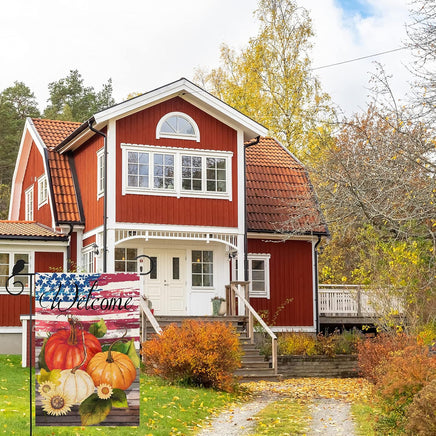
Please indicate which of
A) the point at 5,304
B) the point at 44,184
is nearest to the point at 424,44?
the point at 5,304

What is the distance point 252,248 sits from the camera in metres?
25.0

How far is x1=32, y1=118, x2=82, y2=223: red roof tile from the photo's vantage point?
24.0m

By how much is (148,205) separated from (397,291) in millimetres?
7170

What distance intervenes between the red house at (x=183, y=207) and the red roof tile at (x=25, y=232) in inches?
15.3

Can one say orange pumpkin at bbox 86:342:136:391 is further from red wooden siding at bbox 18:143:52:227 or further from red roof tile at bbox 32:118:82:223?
red wooden siding at bbox 18:143:52:227

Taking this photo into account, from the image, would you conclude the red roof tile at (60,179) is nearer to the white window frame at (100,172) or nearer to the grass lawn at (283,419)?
the white window frame at (100,172)

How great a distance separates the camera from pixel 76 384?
9.57m

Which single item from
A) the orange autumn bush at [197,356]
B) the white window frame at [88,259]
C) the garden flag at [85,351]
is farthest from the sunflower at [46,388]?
the white window frame at [88,259]

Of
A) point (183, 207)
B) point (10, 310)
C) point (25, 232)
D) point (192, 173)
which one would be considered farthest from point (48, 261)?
point (192, 173)

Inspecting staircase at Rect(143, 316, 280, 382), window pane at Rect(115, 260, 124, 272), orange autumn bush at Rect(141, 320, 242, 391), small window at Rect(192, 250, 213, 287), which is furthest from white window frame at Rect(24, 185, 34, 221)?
orange autumn bush at Rect(141, 320, 242, 391)

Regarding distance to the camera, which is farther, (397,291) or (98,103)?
(98,103)

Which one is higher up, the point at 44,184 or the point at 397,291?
the point at 44,184

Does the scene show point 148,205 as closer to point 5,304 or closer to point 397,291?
point 5,304

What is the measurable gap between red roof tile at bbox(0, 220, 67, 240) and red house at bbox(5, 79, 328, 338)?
0.39m
